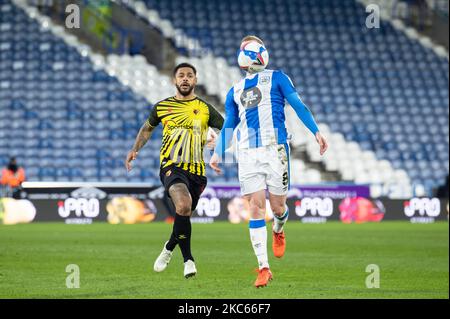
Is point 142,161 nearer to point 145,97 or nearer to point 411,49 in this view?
point 145,97

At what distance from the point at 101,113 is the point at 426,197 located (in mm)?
8776

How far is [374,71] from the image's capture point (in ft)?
91.7

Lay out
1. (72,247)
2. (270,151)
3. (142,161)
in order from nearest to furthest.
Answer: (270,151)
(72,247)
(142,161)

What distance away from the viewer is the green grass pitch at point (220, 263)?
322 inches

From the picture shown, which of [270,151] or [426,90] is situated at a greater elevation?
[426,90]

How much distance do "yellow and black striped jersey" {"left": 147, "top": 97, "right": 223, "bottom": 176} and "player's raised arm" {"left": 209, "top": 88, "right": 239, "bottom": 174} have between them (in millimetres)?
419

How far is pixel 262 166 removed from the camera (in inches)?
290

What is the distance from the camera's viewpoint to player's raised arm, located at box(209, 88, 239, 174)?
286 inches

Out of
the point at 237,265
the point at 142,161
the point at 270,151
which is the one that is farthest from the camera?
the point at 142,161

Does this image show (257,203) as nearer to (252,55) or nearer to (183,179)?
(183,179)

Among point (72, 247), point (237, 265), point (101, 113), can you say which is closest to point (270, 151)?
point (237, 265)

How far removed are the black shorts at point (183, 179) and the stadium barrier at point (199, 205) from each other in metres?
13.7

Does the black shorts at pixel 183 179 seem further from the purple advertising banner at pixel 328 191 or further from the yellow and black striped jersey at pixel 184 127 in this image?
the purple advertising banner at pixel 328 191

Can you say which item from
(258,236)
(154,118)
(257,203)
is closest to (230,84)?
(154,118)
